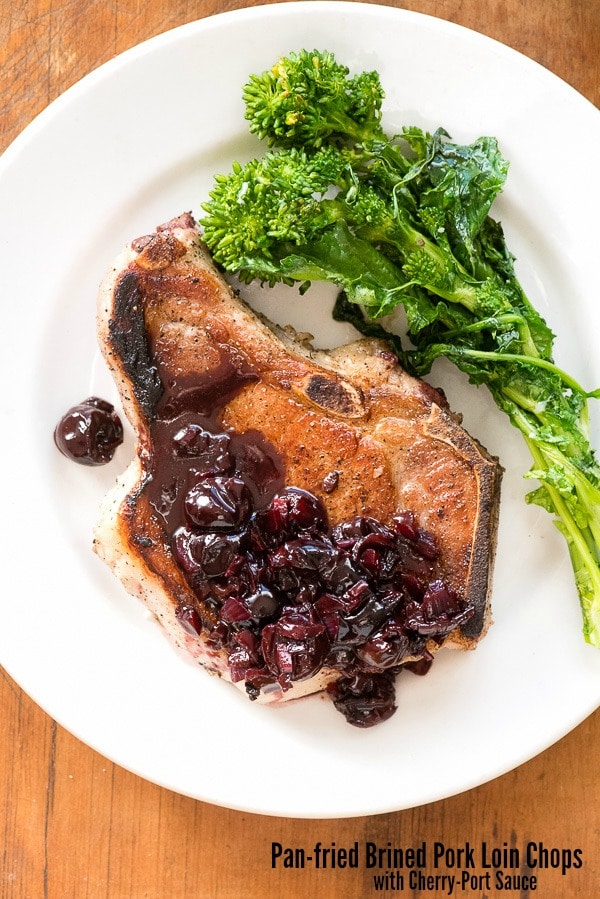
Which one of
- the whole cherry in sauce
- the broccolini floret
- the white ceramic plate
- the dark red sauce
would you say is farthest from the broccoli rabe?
the whole cherry in sauce

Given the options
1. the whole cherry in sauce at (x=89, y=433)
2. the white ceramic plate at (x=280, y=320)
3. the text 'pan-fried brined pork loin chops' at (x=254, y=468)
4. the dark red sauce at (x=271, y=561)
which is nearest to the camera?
the dark red sauce at (x=271, y=561)

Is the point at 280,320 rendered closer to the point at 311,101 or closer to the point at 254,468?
the point at 254,468

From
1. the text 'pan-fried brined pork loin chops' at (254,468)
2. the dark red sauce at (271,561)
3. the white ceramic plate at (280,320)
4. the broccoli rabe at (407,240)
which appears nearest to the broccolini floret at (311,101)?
the broccoli rabe at (407,240)

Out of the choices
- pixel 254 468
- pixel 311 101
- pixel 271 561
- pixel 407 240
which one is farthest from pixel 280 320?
pixel 271 561

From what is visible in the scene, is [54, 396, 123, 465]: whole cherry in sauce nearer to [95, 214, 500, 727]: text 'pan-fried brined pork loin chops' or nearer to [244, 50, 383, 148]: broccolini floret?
[95, 214, 500, 727]: text 'pan-fried brined pork loin chops'

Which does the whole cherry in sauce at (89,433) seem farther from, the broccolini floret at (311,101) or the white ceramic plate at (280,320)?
the broccolini floret at (311,101)

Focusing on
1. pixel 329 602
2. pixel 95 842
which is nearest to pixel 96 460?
pixel 329 602
